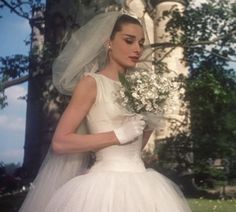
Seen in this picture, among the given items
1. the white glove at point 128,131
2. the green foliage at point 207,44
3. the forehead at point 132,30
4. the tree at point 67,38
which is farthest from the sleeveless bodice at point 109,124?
the green foliage at point 207,44

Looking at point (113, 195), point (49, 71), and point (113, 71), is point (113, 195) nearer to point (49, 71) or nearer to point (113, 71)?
point (113, 71)

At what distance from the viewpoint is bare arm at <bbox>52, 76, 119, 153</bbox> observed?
3.00 metres

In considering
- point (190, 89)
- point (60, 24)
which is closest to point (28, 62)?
point (60, 24)

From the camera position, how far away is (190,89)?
371 inches

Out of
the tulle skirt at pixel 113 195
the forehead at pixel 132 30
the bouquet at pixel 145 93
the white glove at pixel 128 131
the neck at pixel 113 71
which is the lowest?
the tulle skirt at pixel 113 195

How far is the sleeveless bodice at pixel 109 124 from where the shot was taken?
3203mm

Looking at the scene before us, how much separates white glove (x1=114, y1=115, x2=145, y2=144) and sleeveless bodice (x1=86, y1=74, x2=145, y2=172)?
137mm

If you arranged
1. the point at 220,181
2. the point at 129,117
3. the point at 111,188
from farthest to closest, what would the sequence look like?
the point at 220,181, the point at 129,117, the point at 111,188

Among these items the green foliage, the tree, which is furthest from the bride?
the green foliage

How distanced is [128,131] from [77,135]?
34 centimetres

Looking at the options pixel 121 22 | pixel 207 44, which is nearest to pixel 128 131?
pixel 121 22

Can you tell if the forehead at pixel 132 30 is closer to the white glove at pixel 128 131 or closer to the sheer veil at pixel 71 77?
the sheer veil at pixel 71 77

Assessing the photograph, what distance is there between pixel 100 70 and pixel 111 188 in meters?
0.98

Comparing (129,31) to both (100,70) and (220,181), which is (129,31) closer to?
(100,70)
